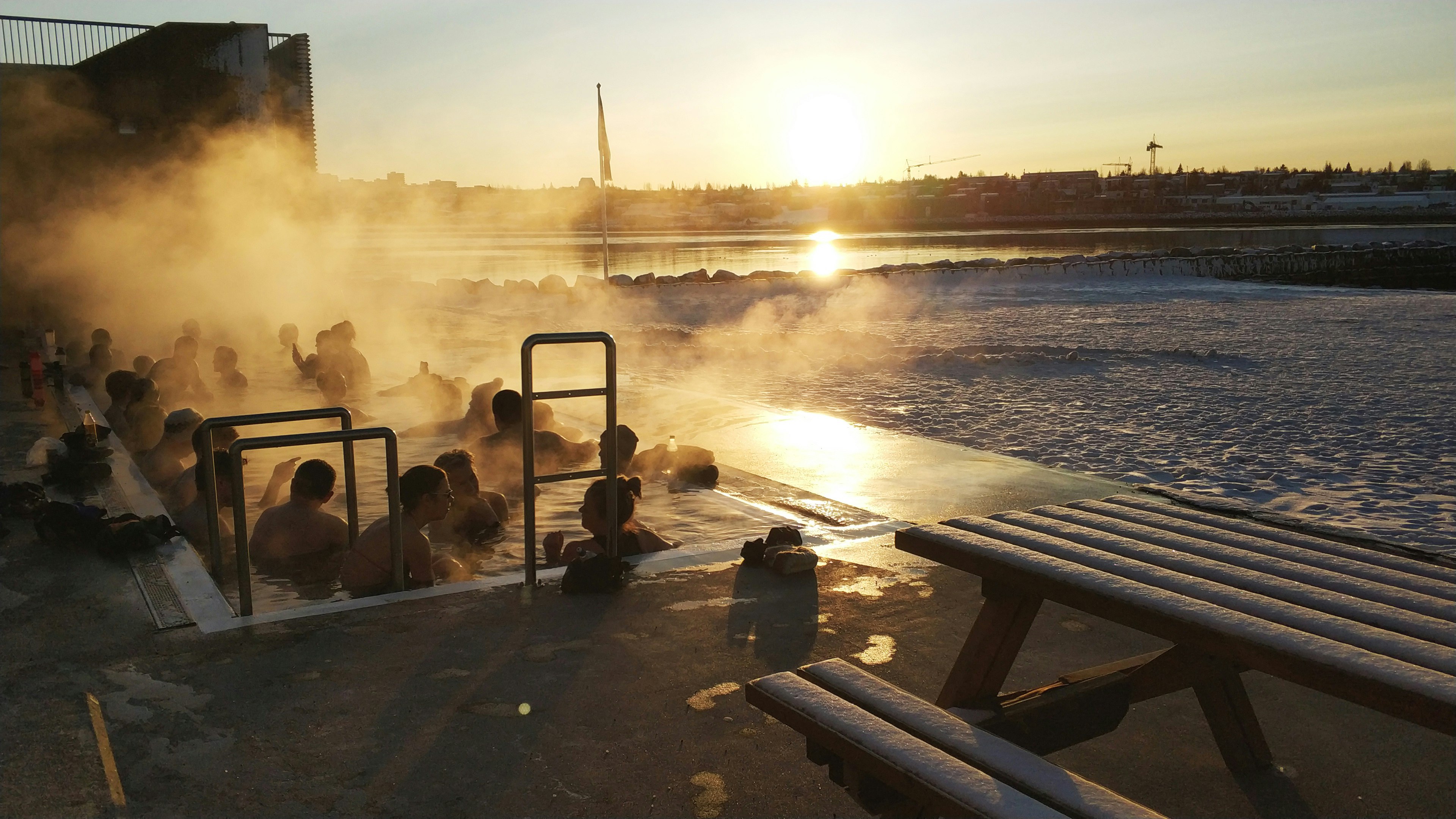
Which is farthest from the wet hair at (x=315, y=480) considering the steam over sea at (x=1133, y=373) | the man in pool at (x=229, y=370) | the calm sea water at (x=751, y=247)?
the calm sea water at (x=751, y=247)

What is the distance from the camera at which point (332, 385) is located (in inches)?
397

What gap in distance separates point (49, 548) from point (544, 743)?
3.38m

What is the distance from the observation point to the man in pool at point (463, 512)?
19.2 feet

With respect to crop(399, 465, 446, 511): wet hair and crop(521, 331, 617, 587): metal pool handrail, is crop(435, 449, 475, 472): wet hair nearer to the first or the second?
crop(399, 465, 446, 511): wet hair

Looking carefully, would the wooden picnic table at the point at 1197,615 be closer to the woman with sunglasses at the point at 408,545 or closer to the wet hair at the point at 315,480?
the woman with sunglasses at the point at 408,545

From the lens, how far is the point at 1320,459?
297 inches

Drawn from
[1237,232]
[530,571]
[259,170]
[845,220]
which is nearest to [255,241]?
[259,170]

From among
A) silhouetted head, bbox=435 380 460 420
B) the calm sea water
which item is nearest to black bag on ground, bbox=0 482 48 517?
silhouetted head, bbox=435 380 460 420

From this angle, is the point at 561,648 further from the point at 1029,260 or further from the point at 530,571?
the point at 1029,260

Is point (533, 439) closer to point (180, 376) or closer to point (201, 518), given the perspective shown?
point (201, 518)

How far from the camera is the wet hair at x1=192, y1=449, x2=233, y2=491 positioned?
5.34 metres

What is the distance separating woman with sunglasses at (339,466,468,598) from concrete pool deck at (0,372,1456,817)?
1.69 feet

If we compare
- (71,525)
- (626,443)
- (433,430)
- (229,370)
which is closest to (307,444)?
(71,525)

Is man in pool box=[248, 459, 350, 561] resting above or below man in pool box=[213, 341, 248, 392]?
below
